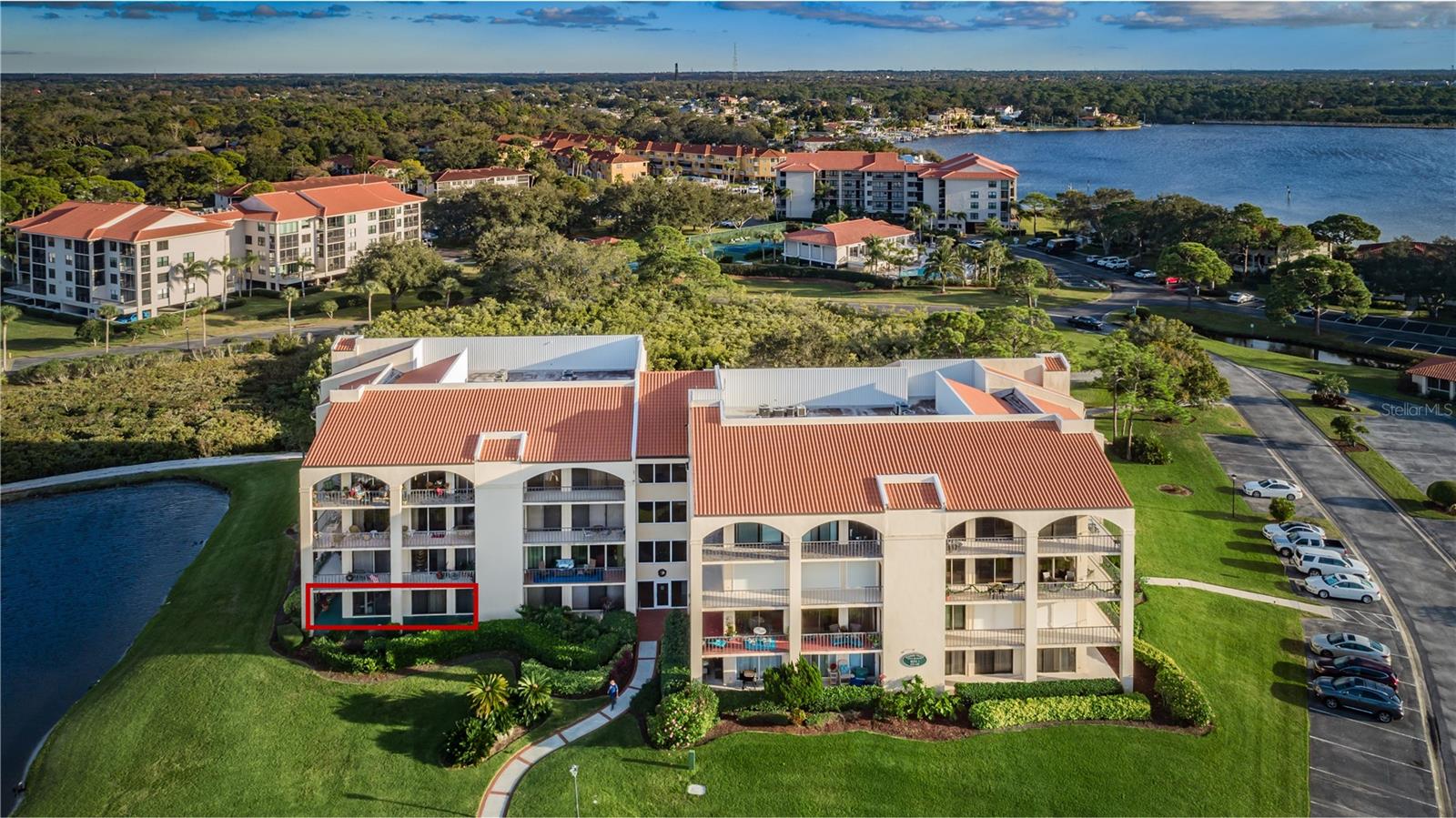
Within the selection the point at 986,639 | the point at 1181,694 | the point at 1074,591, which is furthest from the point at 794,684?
the point at 1181,694

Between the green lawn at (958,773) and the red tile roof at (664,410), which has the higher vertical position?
the red tile roof at (664,410)

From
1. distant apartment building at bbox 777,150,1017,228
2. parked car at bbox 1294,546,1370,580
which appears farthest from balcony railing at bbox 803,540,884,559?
distant apartment building at bbox 777,150,1017,228

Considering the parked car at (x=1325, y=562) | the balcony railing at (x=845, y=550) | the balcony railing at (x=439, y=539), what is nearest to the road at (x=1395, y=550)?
the parked car at (x=1325, y=562)

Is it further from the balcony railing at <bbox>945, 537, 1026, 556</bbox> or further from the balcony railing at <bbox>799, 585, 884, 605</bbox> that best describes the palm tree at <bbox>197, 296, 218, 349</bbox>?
the balcony railing at <bbox>945, 537, 1026, 556</bbox>

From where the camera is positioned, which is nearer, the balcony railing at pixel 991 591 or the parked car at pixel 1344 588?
the balcony railing at pixel 991 591

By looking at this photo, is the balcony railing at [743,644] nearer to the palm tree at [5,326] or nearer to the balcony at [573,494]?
the balcony at [573,494]

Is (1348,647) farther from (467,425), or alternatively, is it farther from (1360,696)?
(467,425)

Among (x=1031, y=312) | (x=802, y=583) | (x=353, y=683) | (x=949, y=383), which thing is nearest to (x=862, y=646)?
(x=802, y=583)
